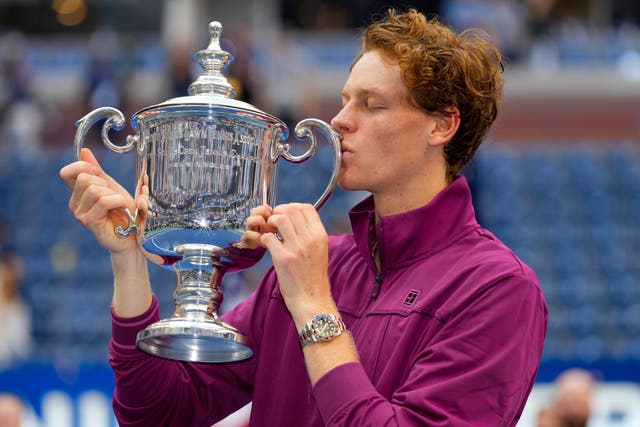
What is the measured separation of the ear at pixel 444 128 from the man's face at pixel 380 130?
0.03ft

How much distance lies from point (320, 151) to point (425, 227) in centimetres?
621

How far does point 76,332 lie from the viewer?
7.09 metres

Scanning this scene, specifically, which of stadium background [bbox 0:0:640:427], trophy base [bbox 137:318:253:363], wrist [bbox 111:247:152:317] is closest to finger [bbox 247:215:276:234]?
trophy base [bbox 137:318:253:363]

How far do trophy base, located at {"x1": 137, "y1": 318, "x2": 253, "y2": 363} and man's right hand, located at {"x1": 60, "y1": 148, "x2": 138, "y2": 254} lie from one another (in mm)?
196

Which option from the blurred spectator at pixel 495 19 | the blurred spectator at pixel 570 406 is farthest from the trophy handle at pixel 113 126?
the blurred spectator at pixel 495 19

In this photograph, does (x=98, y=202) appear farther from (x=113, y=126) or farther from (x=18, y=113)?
(x=18, y=113)

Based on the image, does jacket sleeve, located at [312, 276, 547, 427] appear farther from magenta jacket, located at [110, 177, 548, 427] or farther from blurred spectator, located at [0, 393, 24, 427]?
blurred spectator, located at [0, 393, 24, 427]

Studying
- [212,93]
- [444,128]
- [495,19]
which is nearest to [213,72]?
[212,93]

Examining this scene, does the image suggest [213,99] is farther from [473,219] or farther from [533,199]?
[533,199]

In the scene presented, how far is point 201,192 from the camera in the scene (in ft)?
5.55

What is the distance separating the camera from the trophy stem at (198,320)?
1.69 m

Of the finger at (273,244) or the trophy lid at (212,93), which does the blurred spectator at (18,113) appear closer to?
the trophy lid at (212,93)

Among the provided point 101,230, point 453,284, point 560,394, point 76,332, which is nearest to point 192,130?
point 101,230

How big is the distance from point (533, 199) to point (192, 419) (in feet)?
21.5
